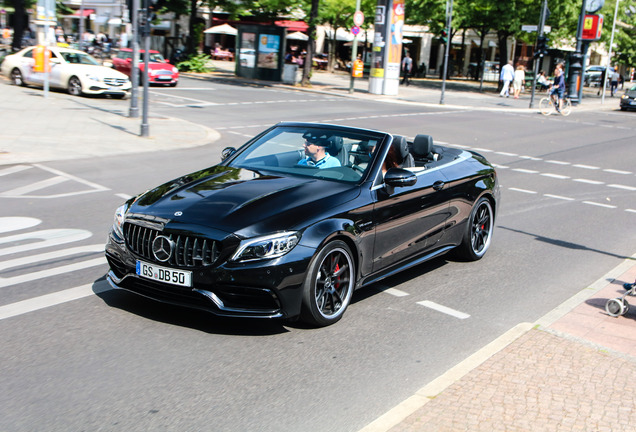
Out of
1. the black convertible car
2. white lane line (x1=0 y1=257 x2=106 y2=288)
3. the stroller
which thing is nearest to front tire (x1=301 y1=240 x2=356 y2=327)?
the black convertible car

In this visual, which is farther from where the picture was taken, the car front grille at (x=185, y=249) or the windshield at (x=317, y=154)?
the windshield at (x=317, y=154)

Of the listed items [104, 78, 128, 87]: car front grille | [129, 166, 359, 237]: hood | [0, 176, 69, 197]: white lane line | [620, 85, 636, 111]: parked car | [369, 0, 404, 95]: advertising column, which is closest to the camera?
[129, 166, 359, 237]: hood

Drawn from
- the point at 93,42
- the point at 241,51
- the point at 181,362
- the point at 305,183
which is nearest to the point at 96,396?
the point at 181,362

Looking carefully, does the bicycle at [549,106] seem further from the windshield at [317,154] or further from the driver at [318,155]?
the driver at [318,155]

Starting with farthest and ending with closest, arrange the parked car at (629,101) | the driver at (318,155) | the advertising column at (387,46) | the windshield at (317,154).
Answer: the parked car at (629,101)
the advertising column at (387,46)
the driver at (318,155)
the windshield at (317,154)

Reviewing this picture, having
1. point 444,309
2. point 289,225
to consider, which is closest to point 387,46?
point 444,309

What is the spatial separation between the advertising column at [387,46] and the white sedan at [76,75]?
14.7 meters

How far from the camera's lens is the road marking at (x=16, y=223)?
8.33 meters

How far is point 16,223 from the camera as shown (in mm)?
8578

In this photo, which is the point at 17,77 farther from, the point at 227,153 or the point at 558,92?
the point at 227,153

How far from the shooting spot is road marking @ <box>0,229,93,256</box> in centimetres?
741

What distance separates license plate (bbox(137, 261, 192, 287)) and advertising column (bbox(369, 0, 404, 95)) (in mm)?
32274

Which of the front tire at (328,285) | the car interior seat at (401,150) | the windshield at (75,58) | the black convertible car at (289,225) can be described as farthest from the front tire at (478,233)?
the windshield at (75,58)

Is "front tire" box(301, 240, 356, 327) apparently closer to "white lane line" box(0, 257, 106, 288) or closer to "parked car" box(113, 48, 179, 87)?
"white lane line" box(0, 257, 106, 288)
